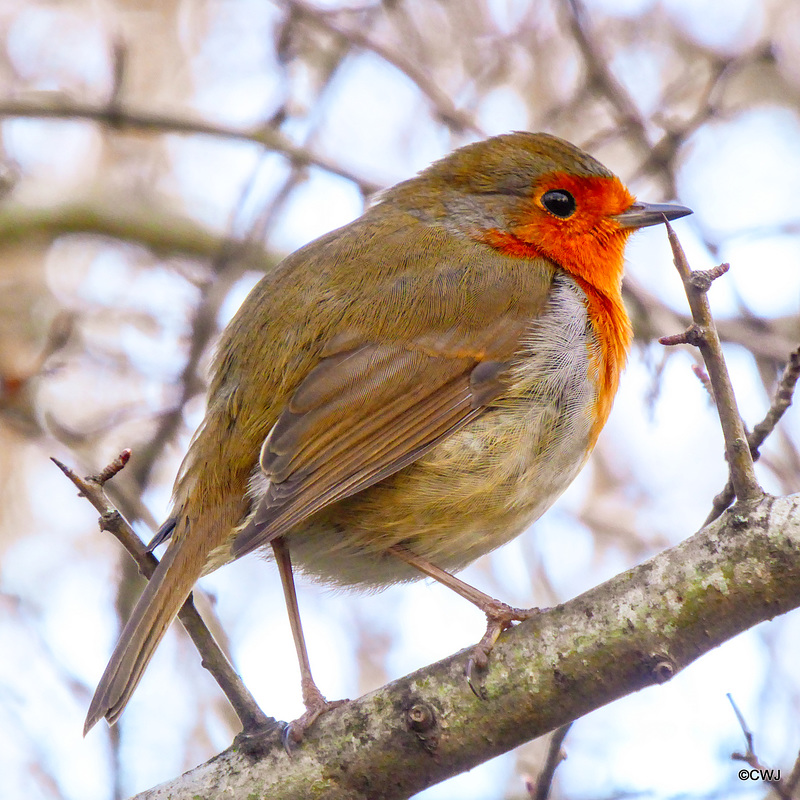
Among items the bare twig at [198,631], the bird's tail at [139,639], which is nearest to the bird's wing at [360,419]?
the bird's tail at [139,639]

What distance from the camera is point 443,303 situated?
12.0 feet

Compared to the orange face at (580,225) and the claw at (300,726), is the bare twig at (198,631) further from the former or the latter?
the orange face at (580,225)

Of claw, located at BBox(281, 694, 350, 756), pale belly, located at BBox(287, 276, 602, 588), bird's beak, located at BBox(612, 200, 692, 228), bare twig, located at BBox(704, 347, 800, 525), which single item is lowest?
claw, located at BBox(281, 694, 350, 756)

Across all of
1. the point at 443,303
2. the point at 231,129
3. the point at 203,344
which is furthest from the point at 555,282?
the point at 231,129

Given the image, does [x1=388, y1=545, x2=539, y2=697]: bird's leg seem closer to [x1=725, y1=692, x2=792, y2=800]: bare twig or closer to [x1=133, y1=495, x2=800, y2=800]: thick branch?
[x1=133, y1=495, x2=800, y2=800]: thick branch

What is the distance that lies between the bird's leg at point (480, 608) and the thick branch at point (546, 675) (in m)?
0.03

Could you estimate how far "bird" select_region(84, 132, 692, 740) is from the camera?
3158mm

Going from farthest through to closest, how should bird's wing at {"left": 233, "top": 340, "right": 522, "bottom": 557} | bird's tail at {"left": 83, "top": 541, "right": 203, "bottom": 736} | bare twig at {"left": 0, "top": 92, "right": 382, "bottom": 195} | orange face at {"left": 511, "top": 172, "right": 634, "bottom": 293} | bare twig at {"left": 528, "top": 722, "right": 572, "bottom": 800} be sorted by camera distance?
bare twig at {"left": 0, "top": 92, "right": 382, "bottom": 195} < orange face at {"left": 511, "top": 172, "right": 634, "bottom": 293} < bird's wing at {"left": 233, "top": 340, "right": 522, "bottom": 557} < bird's tail at {"left": 83, "top": 541, "right": 203, "bottom": 736} < bare twig at {"left": 528, "top": 722, "right": 572, "bottom": 800}

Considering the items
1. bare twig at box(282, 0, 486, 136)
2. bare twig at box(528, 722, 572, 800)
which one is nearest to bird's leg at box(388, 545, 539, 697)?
bare twig at box(528, 722, 572, 800)

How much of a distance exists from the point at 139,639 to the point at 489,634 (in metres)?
0.96

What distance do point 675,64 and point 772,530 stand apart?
568 centimetres

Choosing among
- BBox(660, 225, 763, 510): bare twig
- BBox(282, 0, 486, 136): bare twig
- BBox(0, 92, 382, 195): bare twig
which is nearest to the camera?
BBox(660, 225, 763, 510): bare twig

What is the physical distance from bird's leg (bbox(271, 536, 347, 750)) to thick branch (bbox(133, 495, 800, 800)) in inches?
1.5

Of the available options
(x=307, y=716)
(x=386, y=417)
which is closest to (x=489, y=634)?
(x=307, y=716)
